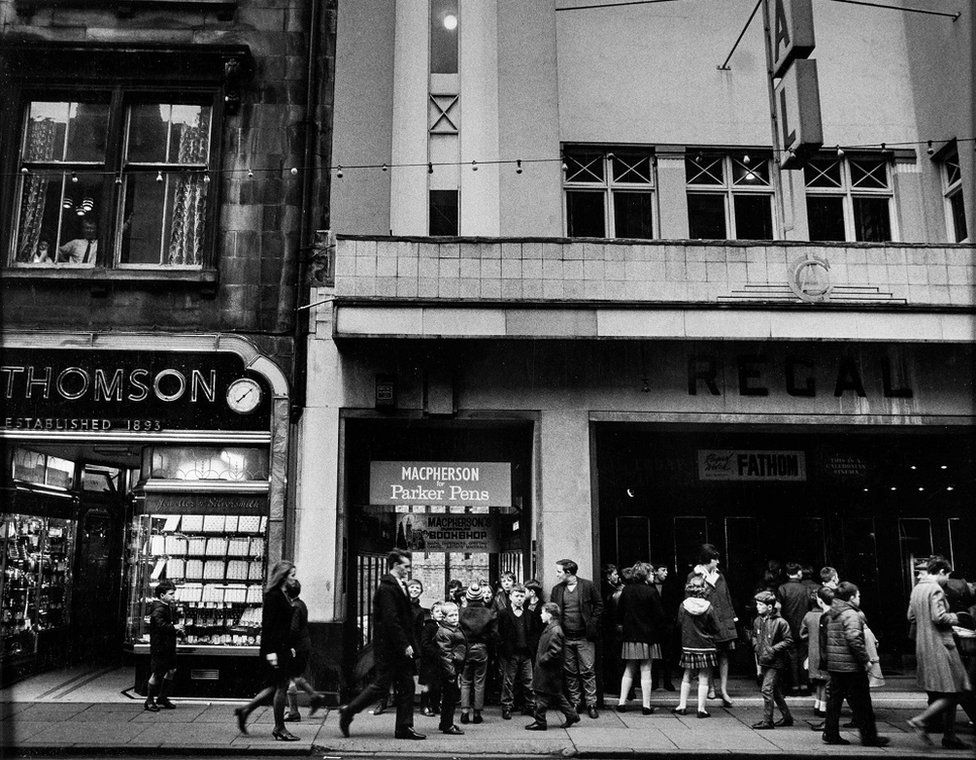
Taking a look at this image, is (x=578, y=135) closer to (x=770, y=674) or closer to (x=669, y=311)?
(x=669, y=311)

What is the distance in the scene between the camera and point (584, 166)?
46.6ft

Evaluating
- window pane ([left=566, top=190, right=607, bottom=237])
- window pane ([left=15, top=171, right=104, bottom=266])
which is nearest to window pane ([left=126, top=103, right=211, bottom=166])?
window pane ([left=15, top=171, right=104, bottom=266])

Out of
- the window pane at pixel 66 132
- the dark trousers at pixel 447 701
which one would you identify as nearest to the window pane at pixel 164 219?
the window pane at pixel 66 132

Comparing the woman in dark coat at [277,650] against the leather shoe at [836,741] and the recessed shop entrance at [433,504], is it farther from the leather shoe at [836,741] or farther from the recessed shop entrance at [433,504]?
the leather shoe at [836,741]

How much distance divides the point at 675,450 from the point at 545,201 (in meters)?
4.96

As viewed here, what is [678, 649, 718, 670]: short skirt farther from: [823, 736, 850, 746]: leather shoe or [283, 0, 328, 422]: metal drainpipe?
[283, 0, 328, 422]: metal drainpipe

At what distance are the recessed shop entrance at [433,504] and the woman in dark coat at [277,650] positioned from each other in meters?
2.57

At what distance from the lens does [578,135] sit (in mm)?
14086

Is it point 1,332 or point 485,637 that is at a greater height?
point 1,332

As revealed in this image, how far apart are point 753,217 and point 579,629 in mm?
7604

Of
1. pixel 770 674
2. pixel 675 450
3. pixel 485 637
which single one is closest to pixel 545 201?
pixel 675 450

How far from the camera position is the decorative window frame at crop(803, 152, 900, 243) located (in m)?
14.2

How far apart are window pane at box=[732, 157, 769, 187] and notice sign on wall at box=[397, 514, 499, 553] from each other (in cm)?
695

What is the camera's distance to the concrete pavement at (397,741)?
8805 millimetres
